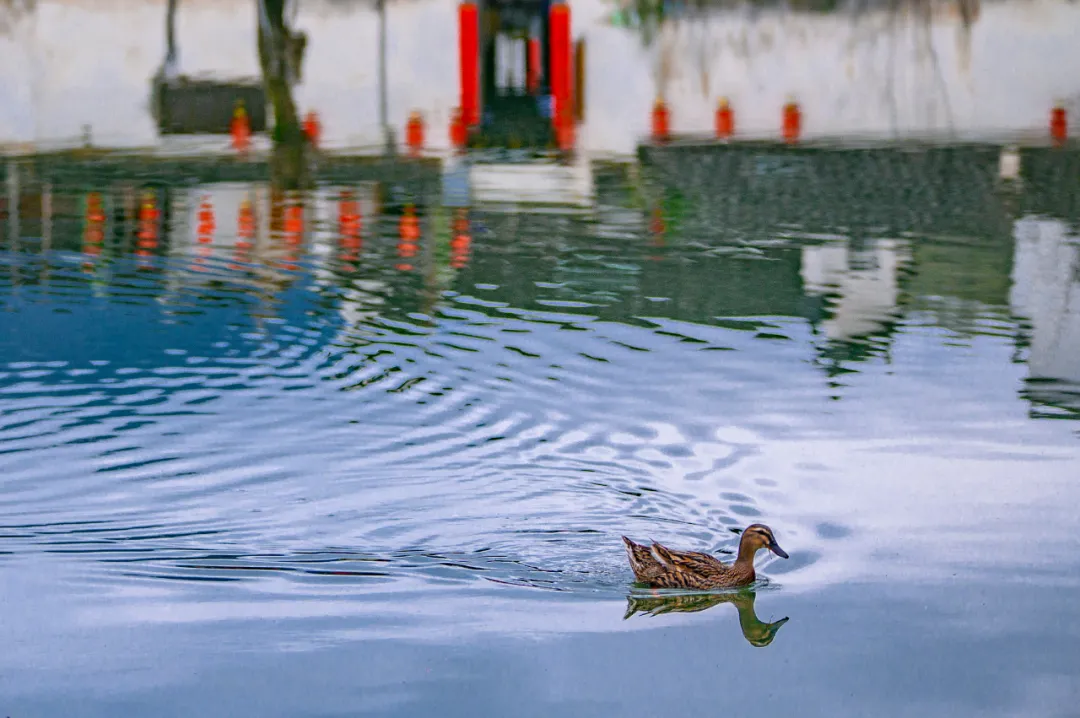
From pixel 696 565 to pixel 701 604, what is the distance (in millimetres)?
151

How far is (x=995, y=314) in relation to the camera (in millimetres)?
10438

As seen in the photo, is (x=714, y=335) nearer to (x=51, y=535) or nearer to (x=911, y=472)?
(x=911, y=472)

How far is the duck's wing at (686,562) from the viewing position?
5.78 meters

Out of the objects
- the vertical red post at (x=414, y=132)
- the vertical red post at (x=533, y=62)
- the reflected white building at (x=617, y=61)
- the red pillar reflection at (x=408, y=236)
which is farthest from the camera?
the vertical red post at (x=533, y=62)

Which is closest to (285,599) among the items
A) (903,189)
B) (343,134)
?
(903,189)

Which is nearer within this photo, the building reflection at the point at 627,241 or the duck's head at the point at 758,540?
the duck's head at the point at 758,540

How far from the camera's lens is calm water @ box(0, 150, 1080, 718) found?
17.3 feet

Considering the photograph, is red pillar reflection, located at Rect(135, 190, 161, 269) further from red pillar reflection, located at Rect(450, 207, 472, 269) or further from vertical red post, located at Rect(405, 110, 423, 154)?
vertical red post, located at Rect(405, 110, 423, 154)

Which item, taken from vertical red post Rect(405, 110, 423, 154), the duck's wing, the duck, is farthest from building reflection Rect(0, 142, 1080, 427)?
the duck's wing

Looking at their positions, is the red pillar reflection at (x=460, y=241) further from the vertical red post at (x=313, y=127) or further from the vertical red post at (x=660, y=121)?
the vertical red post at (x=313, y=127)

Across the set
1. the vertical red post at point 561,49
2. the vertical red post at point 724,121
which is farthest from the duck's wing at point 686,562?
the vertical red post at point 561,49

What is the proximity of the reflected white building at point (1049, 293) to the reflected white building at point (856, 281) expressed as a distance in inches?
32.5

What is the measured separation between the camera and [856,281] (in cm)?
1133

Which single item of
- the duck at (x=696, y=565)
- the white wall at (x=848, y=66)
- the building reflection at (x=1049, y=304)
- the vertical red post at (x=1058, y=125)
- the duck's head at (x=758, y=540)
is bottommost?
the duck at (x=696, y=565)
